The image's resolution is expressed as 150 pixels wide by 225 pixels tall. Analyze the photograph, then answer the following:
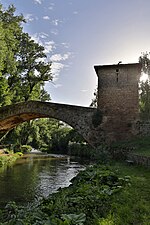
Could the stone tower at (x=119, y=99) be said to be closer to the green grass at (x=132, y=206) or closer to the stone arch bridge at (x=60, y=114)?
the stone arch bridge at (x=60, y=114)

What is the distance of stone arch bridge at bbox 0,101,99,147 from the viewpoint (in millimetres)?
17750

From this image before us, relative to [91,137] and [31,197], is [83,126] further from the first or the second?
[31,197]

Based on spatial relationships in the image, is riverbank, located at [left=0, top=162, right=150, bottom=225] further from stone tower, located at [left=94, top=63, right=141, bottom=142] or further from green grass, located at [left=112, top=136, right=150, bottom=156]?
stone tower, located at [left=94, top=63, right=141, bottom=142]

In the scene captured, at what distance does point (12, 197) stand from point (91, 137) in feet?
28.1

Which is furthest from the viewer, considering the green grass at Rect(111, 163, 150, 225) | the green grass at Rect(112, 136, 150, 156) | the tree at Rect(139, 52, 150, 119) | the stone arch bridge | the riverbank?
the tree at Rect(139, 52, 150, 119)

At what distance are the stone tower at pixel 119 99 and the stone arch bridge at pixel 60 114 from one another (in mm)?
1080

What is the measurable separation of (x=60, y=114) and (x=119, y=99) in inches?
180

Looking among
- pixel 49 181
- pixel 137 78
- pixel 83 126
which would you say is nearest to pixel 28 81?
pixel 83 126

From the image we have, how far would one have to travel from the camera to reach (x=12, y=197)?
32.6 ft

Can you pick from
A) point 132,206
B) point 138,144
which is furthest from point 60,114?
point 132,206

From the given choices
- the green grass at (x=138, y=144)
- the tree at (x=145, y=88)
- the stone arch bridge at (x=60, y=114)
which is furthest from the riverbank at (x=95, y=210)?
the tree at (x=145, y=88)

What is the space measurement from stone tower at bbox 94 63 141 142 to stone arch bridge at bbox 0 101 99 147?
1080 millimetres

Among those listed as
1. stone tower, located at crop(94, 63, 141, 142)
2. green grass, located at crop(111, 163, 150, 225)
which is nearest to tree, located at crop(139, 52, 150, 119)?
stone tower, located at crop(94, 63, 141, 142)

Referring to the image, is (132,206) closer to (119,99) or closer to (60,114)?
(119,99)
